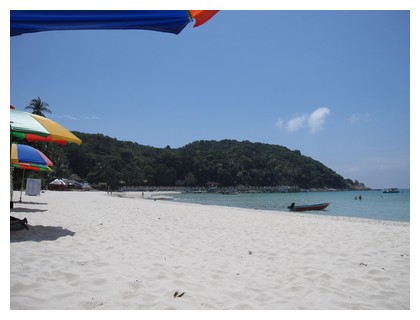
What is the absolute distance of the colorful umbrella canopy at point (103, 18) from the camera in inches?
78.7

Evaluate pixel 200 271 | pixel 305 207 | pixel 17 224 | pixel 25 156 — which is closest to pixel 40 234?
pixel 17 224

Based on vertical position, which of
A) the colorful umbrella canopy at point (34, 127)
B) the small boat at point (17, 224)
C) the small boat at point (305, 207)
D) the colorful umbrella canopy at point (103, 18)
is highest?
the colorful umbrella canopy at point (103, 18)

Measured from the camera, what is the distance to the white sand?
229 centimetres

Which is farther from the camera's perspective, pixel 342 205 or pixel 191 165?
pixel 191 165

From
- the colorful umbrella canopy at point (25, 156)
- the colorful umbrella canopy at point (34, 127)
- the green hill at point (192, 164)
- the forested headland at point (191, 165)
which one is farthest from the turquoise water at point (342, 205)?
the green hill at point (192, 164)

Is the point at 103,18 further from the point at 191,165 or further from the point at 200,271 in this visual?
the point at 191,165

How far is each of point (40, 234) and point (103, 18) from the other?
3.97 metres

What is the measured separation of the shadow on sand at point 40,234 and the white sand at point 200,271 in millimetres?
15

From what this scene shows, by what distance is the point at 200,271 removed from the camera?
10.0 ft

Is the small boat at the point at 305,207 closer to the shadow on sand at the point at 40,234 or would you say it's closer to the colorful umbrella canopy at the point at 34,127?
the shadow on sand at the point at 40,234

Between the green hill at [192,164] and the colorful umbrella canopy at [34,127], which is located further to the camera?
the green hill at [192,164]

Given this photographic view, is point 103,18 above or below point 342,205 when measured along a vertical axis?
above
